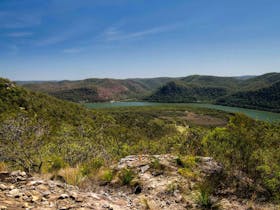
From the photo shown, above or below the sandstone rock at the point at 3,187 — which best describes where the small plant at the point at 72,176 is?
below

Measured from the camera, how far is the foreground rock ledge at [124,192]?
4723 mm

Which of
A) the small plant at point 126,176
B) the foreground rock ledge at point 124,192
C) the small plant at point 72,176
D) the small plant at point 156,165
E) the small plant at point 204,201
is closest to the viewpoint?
the foreground rock ledge at point 124,192

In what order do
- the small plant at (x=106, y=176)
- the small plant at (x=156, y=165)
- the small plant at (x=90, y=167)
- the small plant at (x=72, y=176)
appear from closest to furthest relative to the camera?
1. the small plant at (x=72, y=176)
2. the small plant at (x=106, y=176)
3. the small plant at (x=90, y=167)
4. the small plant at (x=156, y=165)

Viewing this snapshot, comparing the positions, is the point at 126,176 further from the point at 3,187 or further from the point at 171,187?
the point at 3,187

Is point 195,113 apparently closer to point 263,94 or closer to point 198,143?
point 263,94

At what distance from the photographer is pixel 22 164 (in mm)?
8703

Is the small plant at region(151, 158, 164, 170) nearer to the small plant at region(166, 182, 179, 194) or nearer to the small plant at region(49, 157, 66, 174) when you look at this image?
the small plant at region(166, 182, 179, 194)

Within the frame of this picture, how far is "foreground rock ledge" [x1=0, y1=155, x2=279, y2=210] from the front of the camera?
15.5 feet

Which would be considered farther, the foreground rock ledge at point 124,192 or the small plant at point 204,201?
the small plant at point 204,201


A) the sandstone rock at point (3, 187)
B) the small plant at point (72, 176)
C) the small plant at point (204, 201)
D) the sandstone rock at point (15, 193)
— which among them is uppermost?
the sandstone rock at point (3, 187)

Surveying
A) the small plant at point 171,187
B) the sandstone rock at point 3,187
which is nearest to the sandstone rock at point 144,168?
the small plant at point 171,187

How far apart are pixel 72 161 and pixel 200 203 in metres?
6.21

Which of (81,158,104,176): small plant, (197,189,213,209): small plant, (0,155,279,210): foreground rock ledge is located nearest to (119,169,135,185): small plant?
(0,155,279,210): foreground rock ledge

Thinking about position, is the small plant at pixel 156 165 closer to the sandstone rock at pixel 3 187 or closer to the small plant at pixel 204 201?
the small plant at pixel 204 201
